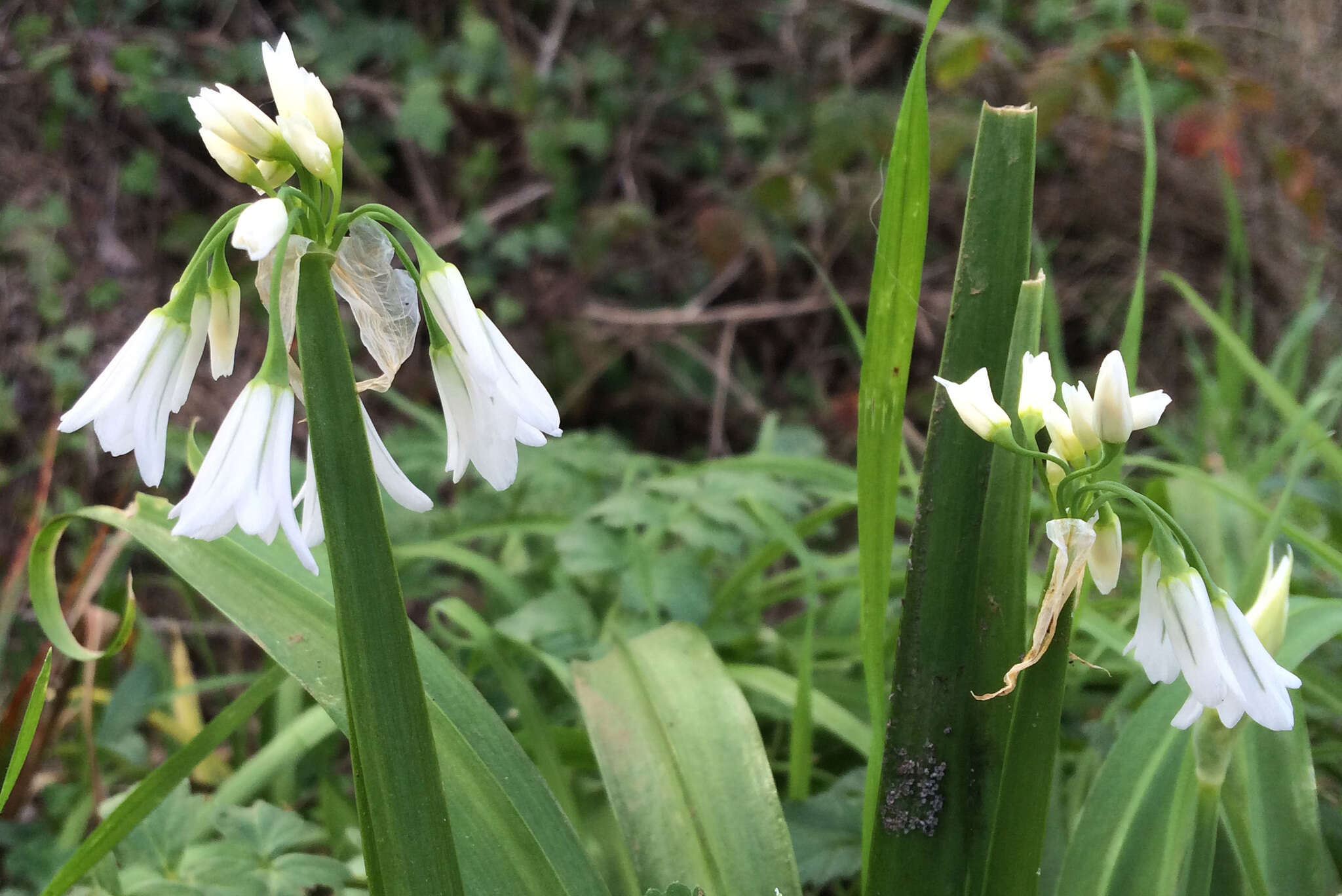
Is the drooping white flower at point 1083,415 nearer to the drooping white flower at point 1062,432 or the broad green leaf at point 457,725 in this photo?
the drooping white flower at point 1062,432

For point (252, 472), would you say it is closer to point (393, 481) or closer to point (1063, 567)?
point (393, 481)

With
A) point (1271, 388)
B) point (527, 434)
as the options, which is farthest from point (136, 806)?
point (1271, 388)

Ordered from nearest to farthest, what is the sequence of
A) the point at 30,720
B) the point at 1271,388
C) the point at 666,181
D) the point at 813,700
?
the point at 30,720 → the point at 813,700 → the point at 1271,388 → the point at 666,181

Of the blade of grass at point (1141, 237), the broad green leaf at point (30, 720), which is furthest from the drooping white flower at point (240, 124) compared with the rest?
the blade of grass at point (1141, 237)

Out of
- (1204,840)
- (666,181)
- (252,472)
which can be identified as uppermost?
(666,181)

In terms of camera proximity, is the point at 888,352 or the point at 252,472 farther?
the point at 888,352

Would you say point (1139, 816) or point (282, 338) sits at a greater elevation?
point (282, 338)

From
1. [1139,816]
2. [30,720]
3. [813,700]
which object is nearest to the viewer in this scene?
[30,720]

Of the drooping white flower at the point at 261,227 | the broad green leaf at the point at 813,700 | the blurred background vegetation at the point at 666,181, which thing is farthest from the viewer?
the blurred background vegetation at the point at 666,181
